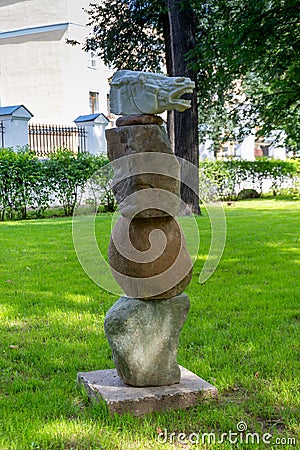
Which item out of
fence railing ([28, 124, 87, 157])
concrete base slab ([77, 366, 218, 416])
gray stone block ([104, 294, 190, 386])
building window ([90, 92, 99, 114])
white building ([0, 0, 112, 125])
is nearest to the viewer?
concrete base slab ([77, 366, 218, 416])

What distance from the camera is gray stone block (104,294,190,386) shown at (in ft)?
13.9

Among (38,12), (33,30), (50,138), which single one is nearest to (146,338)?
(50,138)

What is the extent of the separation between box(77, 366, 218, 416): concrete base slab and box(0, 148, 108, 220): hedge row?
1264cm


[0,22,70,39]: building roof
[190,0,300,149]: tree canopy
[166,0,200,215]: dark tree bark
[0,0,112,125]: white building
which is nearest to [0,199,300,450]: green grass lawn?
[190,0,300,149]: tree canopy

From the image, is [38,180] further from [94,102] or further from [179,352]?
[94,102]

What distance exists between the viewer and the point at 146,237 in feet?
13.8

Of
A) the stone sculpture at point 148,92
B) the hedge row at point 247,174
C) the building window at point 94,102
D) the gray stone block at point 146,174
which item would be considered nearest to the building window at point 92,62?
the building window at point 94,102

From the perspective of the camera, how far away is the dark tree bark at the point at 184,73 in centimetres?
1534

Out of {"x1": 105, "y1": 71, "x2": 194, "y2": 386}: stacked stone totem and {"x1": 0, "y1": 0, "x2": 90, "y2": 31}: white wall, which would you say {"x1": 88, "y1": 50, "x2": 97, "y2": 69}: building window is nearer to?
{"x1": 0, "y1": 0, "x2": 90, "y2": 31}: white wall

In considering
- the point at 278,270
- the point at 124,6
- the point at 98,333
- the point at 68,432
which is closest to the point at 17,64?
the point at 124,6

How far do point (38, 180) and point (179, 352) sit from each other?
12.5m

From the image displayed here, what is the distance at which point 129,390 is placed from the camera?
420cm

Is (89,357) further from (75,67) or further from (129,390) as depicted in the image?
(75,67)

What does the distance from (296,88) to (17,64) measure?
77.4ft
